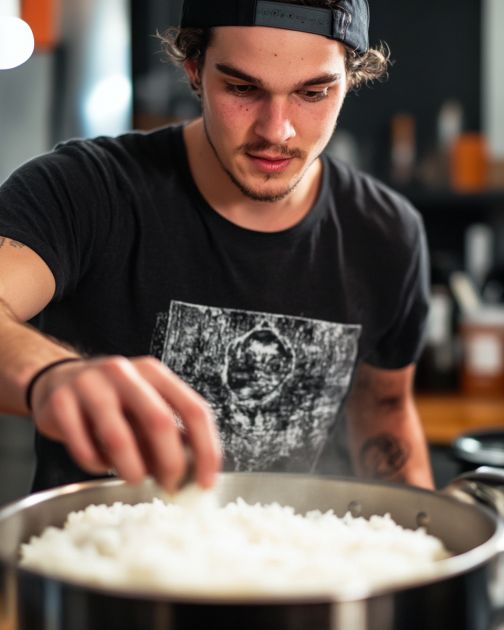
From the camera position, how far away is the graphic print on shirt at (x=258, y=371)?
152 cm

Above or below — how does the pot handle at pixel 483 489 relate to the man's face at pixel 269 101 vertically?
below

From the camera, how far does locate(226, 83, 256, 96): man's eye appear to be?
1394 millimetres

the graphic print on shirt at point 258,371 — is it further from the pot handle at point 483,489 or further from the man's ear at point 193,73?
the pot handle at point 483,489

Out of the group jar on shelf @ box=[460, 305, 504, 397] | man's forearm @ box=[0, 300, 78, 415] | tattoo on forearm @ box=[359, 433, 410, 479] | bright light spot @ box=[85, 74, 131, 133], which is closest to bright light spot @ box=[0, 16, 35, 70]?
bright light spot @ box=[85, 74, 131, 133]

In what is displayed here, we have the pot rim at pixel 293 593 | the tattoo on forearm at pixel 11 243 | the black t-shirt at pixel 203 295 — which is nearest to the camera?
the pot rim at pixel 293 593

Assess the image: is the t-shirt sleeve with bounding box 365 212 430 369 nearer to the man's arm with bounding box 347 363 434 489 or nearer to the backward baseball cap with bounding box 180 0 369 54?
the man's arm with bounding box 347 363 434 489

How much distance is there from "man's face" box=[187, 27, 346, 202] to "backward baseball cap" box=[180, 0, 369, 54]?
12 millimetres

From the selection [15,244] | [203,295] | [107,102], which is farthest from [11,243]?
[107,102]

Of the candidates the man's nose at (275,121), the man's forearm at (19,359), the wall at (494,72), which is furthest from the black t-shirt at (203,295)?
the wall at (494,72)

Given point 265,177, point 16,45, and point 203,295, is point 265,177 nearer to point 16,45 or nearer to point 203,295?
point 203,295

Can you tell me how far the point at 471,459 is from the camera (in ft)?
5.86

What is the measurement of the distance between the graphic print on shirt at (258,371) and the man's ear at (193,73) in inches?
14.9

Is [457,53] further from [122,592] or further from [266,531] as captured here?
[122,592]

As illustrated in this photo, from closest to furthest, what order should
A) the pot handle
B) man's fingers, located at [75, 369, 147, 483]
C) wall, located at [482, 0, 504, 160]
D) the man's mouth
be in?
man's fingers, located at [75, 369, 147, 483] < the pot handle < the man's mouth < wall, located at [482, 0, 504, 160]
